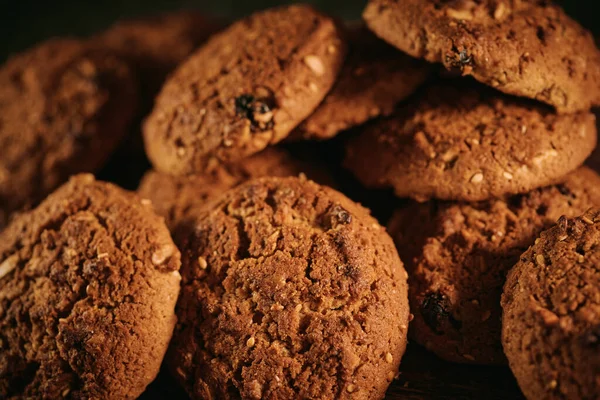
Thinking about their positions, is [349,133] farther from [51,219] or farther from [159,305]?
[51,219]

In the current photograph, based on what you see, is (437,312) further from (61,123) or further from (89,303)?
(61,123)

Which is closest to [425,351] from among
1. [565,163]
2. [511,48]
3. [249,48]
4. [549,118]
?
[565,163]

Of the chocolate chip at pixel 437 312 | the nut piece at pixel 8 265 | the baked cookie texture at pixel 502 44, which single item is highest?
the baked cookie texture at pixel 502 44

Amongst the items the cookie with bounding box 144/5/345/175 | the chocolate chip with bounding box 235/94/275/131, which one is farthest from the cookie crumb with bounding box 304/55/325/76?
the chocolate chip with bounding box 235/94/275/131

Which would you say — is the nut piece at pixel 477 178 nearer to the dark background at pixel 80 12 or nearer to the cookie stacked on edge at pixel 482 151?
the cookie stacked on edge at pixel 482 151

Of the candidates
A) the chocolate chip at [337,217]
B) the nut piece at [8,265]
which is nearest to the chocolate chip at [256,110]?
the chocolate chip at [337,217]

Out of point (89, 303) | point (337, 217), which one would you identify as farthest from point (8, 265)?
point (337, 217)

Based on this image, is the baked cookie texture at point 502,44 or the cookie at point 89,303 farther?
the baked cookie texture at point 502,44
